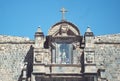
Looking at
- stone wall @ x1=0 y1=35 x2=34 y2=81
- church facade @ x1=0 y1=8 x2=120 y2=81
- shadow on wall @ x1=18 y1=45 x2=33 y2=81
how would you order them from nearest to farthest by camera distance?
church facade @ x1=0 y1=8 x2=120 y2=81
shadow on wall @ x1=18 y1=45 x2=33 y2=81
stone wall @ x1=0 y1=35 x2=34 y2=81

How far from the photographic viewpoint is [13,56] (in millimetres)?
27500

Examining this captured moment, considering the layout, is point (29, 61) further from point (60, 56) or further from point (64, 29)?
point (64, 29)

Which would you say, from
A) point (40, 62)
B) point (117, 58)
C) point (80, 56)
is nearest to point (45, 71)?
point (40, 62)

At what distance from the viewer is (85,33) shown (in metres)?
26.6

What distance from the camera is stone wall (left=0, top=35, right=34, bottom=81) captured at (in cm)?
2670

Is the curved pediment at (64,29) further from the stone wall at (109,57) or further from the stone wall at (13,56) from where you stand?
the stone wall at (109,57)

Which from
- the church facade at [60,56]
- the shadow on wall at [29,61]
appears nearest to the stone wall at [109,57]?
the church facade at [60,56]

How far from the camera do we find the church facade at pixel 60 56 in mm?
25641

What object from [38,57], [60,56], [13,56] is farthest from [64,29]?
[13,56]

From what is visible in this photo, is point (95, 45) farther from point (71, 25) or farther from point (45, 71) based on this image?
point (45, 71)

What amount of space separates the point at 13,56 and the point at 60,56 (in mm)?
3059

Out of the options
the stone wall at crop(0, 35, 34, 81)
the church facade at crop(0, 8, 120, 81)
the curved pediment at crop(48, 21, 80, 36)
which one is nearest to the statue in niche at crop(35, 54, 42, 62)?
the church facade at crop(0, 8, 120, 81)

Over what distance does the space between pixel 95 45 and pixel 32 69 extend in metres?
4.39

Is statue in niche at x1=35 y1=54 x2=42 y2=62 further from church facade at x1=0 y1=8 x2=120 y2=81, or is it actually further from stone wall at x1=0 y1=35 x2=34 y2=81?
stone wall at x1=0 y1=35 x2=34 y2=81
